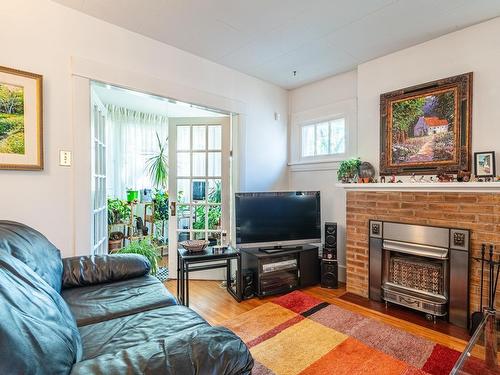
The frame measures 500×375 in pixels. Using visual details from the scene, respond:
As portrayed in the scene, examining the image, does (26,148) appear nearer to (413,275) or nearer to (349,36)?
(349,36)

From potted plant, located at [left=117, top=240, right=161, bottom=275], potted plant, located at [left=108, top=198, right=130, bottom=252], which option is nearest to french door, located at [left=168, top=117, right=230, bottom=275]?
potted plant, located at [left=117, top=240, right=161, bottom=275]

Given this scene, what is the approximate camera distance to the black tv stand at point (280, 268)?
286 cm

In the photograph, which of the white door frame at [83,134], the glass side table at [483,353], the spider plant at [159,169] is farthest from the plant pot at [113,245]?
the glass side table at [483,353]

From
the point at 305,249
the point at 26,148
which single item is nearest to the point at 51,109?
the point at 26,148

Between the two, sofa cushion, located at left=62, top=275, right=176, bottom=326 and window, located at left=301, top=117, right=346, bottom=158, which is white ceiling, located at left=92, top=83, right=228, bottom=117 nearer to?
window, located at left=301, top=117, right=346, bottom=158

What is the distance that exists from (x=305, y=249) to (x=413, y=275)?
3.51 ft

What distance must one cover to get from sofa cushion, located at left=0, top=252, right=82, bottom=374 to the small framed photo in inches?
111

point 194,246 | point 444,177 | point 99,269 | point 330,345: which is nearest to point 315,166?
point 444,177

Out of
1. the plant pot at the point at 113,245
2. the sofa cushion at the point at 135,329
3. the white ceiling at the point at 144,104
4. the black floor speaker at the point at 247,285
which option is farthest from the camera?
the white ceiling at the point at 144,104

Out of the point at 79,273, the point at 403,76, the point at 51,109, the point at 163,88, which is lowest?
the point at 79,273

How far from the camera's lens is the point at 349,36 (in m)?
2.44

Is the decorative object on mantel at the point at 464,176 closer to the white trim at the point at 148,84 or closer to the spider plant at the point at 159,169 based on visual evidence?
the white trim at the point at 148,84

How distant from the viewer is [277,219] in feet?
9.98

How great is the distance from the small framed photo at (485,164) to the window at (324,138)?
1.32 metres
